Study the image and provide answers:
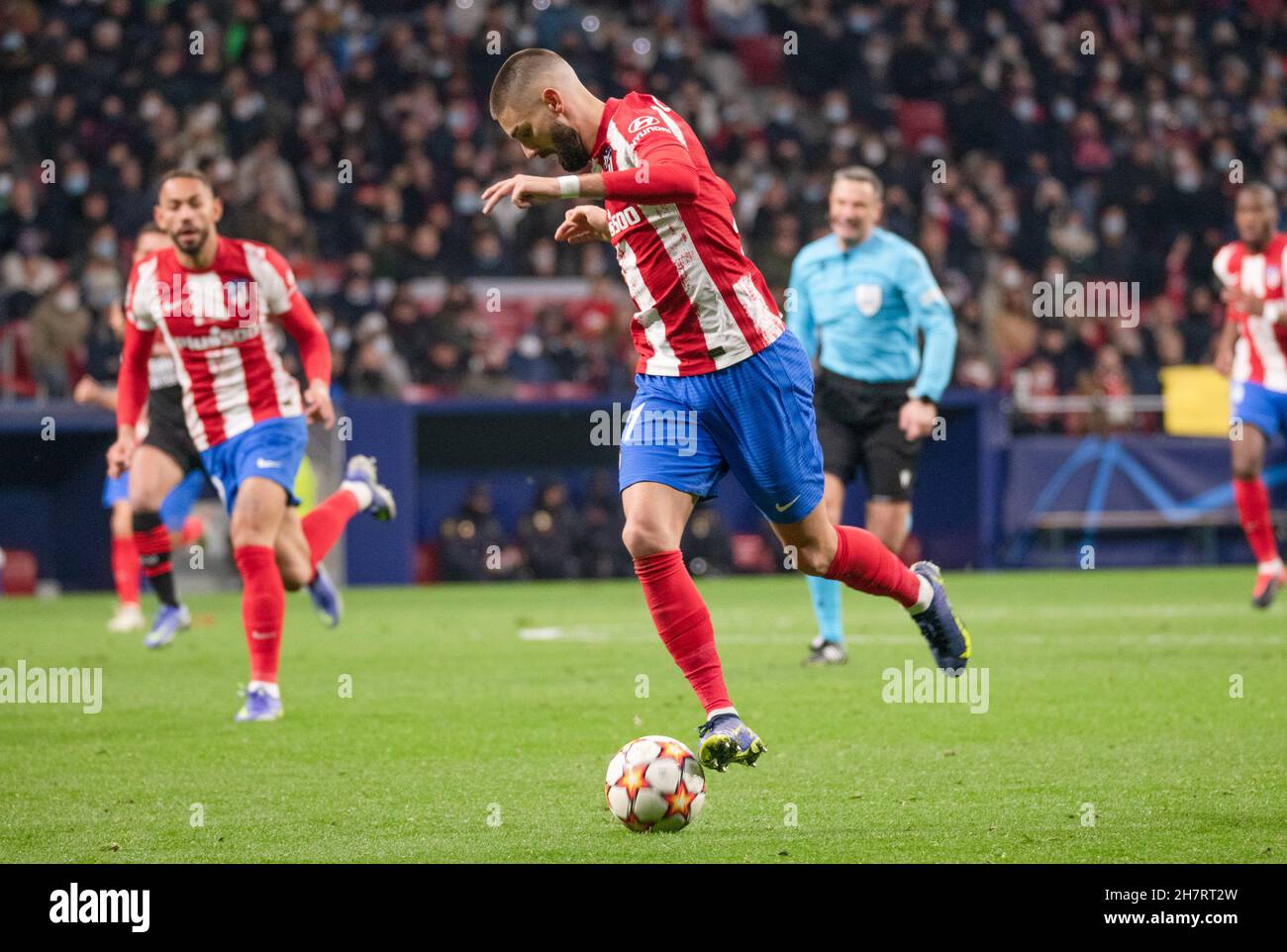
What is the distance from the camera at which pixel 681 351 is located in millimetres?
5730

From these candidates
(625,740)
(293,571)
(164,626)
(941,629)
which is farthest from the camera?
(164,626)

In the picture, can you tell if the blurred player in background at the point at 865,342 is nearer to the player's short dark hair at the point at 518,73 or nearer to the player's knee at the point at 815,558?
the player's knee at the point at 815,558

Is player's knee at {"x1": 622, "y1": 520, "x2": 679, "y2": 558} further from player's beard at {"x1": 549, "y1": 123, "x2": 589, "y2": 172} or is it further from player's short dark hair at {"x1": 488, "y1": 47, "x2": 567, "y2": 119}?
player's short dark hair at {"x1": 488, "y1": 47, "x2": 567, "y2": 119}

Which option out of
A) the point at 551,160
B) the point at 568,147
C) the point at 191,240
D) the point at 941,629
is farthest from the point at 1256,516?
the point at 551,160

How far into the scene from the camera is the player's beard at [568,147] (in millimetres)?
5543

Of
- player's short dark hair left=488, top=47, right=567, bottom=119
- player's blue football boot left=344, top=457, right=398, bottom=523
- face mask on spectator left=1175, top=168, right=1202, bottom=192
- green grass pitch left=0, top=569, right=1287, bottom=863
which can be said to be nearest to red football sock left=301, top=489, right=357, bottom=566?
player's blue football boot left=344, top=457, right=398, bottom=523

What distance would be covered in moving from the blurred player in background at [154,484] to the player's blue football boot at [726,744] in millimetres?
4372

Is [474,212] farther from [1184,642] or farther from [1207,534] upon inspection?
[1184,642]

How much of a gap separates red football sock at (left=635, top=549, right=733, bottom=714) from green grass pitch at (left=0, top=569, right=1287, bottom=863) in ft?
1.28

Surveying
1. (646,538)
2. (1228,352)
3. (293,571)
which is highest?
(1228,352)

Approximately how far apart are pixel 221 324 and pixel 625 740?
8.79 feet

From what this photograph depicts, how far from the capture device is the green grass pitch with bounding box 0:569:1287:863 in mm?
4844

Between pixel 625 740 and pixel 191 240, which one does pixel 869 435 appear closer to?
pixel 625 740
